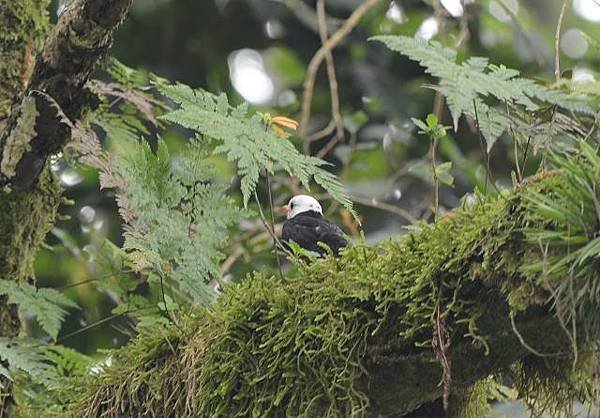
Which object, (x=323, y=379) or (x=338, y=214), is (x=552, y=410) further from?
(x=338, y=214)

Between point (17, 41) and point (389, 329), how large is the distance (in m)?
1.29

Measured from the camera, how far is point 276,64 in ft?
15.5

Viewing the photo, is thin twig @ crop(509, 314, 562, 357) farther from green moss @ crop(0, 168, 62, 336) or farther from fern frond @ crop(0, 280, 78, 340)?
green moss @ crop(0, 168, 62, 336)

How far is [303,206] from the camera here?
3.41 meters

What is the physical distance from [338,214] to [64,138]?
2099 millimetres

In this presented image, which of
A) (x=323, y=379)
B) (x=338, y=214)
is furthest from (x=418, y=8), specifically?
(x=323, y=379)

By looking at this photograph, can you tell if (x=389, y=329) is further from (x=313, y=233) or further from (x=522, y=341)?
(x=313, y=233)

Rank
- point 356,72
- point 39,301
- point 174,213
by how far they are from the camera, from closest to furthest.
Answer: point 174,213 < point 39,301 < point 356,72

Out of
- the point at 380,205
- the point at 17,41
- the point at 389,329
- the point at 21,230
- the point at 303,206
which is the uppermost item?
the point at 17,41

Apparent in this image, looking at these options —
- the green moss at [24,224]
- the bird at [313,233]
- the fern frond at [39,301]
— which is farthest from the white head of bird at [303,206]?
the fern frond at [39,301]

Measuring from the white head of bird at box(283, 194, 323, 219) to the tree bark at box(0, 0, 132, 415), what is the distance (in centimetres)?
117

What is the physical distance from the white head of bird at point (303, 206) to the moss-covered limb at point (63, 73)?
4.34ft

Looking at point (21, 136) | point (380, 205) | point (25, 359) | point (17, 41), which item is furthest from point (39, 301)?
point (380, 205)

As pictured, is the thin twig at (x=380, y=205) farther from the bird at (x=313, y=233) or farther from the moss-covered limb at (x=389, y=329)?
the moss-covered limb at (x=389, y=329)
